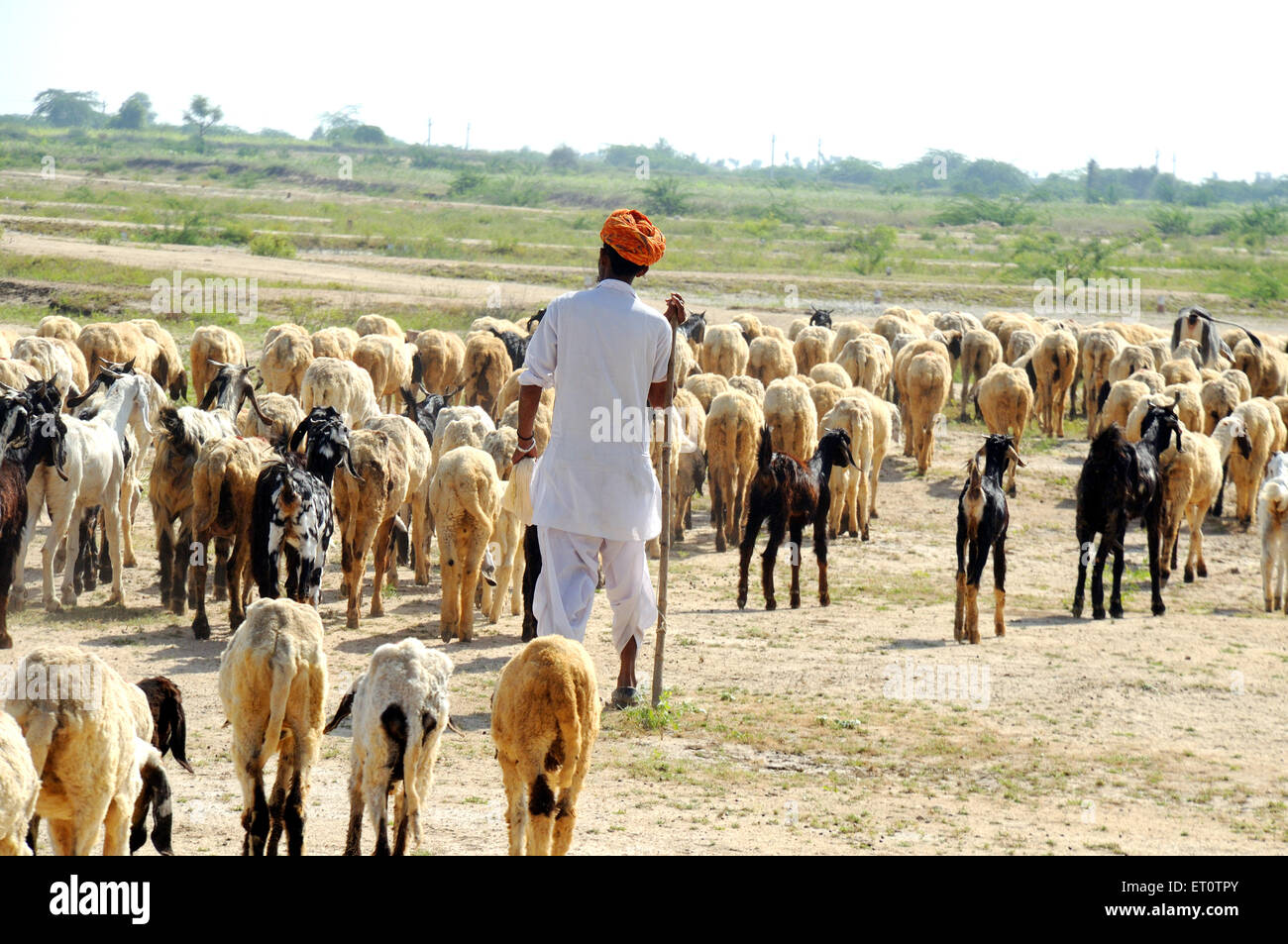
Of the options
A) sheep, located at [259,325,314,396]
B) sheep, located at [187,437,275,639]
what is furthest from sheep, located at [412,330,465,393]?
sheep, located at [187,437,275,639]

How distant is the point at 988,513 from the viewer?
37.2 ft

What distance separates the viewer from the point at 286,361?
17.4 metres

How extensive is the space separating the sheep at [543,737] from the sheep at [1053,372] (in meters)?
18.3

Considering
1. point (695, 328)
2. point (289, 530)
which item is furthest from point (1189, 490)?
point (695, 328)

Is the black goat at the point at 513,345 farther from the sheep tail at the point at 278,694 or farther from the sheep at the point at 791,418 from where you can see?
the sheep tail at the point at 278,694

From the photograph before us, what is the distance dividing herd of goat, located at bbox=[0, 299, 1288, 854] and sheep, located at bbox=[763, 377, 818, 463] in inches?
1.0

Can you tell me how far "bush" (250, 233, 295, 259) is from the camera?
147ft

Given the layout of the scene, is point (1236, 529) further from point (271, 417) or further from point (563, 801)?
point (563, 801)

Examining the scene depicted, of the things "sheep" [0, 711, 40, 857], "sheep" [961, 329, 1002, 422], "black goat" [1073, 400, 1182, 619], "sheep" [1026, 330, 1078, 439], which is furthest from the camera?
"sheep" [961, 329, 1002, 422]

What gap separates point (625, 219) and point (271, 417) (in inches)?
272

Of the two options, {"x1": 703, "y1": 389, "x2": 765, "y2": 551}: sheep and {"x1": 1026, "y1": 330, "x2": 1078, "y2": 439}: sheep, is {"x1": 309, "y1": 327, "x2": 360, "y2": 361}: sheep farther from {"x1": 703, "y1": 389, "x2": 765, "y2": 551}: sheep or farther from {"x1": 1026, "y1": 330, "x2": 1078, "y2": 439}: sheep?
{"x1": 1026, "y1": 330, "x2": 1078, "y2": 439}: sheep

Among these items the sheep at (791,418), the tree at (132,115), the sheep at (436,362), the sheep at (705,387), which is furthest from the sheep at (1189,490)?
the tree at (132,115)
